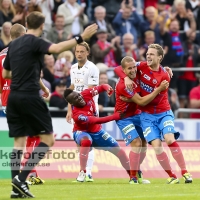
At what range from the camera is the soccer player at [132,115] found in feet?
38.2

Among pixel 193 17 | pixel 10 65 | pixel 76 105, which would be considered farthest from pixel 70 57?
pixel 10 65

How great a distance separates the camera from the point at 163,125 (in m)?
11.7

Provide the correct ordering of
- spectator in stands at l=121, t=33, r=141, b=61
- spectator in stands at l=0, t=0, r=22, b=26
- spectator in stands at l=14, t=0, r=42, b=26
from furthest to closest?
spectator in stands at l=121, t=33, r=141, b=61
spectator in stands at l=0, t=0, r=22, b=26
spectator in stands at l=14, t=0, r=42, b=26

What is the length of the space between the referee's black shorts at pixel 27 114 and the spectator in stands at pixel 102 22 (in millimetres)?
10191

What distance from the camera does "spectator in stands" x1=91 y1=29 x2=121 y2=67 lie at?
18.6 metres

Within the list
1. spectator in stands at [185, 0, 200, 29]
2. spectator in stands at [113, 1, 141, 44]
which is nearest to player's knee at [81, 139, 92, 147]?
spectator in stands at [113, 1, 141, 44]

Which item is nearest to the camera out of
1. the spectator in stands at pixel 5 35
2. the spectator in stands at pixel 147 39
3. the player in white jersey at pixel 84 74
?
the player in white jersey at pixel 84 74

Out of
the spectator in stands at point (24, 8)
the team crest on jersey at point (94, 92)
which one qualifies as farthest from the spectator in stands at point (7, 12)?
the team crest on jersey at point (94, 92)

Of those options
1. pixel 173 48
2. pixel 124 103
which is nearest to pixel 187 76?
pixel 173 48

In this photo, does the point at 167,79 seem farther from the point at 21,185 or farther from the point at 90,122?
the point at 21,185

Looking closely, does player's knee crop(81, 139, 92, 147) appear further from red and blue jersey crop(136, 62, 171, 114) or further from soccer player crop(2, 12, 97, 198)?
soccer player crop(2, 12, 97, 198)

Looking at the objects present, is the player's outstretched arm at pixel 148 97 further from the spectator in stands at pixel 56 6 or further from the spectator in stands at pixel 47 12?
the spectator in stands at pixel 56 6

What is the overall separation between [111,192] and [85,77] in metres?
3.22

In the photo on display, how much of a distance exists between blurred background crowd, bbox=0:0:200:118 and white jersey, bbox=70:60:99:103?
425 cm
